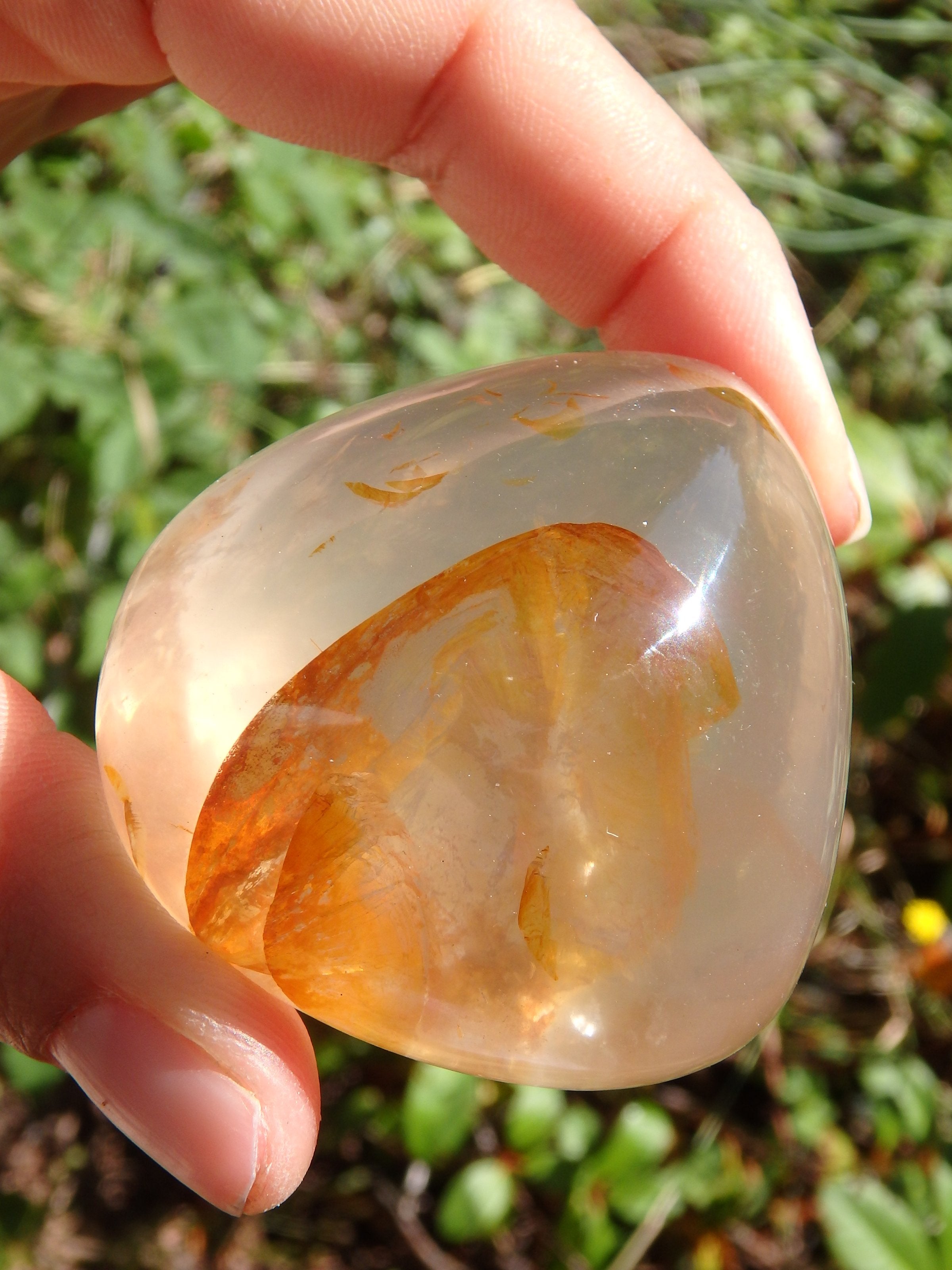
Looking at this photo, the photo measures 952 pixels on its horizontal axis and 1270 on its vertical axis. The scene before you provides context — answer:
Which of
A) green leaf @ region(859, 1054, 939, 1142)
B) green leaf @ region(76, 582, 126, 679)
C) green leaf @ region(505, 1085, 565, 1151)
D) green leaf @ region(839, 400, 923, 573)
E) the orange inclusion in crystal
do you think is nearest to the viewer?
the orange inclusion in crystal

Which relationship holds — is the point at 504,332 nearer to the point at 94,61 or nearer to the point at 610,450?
the point at 94,61

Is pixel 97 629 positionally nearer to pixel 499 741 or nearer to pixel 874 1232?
pixel 499 741

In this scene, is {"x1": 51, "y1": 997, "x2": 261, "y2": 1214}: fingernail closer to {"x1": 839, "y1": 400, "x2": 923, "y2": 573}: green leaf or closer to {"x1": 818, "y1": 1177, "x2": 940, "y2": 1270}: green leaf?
{"x1": 818, "y1": 1177, "x2": 940, "y2": 1270}: green leaf

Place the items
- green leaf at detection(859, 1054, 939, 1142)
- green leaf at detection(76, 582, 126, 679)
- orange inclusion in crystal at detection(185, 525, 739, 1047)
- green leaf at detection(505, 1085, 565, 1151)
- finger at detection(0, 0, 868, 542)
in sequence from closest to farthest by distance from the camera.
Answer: orange inclusion in crystal at detection(185, 525, 739, 1047) → finger at detection(0, 0, 868, 542) → green leaf at detection(76, 582, 126, 679) → green leaf at detection(505, 1085, 565, 1151) → green leaf at detection(859, 1054, 939, 1142)

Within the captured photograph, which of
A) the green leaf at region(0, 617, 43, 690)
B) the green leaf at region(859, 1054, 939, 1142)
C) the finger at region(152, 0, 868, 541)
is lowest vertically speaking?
the green leaf at region(859, 1054, 939, 1142)

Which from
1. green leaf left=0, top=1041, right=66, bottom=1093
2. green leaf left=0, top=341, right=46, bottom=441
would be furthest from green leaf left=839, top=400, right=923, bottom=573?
green leaf left=0, top=1041, right=66, bottom=1093

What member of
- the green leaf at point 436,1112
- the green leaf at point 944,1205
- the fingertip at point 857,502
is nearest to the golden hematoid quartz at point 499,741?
the fingertip at point 857,502
